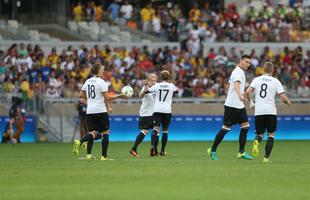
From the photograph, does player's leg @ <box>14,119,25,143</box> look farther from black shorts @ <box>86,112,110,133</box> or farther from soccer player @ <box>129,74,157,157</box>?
black shorts @ <box>86,112,110,133</box>

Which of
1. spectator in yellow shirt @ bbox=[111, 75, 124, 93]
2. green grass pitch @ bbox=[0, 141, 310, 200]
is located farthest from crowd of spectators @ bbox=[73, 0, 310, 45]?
green grass pitch @ bbox=[0, 141, 310, 200]

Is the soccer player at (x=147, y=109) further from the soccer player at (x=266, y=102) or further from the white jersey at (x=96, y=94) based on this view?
the soccer player at (x=266, y=102)

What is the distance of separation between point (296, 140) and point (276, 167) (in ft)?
62.6

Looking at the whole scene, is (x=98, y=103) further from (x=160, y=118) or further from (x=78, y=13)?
(x=78, y=13)

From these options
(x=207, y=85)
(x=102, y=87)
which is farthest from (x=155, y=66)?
(x=102, y=87)

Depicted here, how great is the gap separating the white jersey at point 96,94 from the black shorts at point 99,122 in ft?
0.30

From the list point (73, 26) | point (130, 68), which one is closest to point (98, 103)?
point (130, 68)

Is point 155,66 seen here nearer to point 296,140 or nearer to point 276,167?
point 296,140

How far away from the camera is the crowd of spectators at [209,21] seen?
47.5 meters

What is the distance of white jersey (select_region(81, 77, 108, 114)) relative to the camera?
75.3 ft

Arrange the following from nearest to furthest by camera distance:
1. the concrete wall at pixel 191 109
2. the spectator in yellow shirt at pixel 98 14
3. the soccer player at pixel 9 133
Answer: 1. the soccer player at pixel 9 133
2. the concrete wall at pixel 191 109
3. the spectator in yellow shirt at pixel 98 14

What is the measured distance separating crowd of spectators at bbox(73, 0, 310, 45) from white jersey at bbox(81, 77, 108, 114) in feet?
77.7

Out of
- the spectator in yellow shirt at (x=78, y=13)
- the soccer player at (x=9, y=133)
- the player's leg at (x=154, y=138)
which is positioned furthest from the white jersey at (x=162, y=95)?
the spectator in yellow shirt at (x=78, y=13)

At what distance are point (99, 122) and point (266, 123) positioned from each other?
3.57 meters
